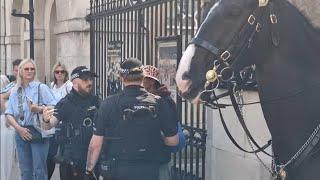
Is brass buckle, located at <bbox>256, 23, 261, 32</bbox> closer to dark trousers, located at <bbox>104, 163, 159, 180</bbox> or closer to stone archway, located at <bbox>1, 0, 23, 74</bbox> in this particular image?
dark trousers, located at <bbox>104, 163, 159, 180</bbox>

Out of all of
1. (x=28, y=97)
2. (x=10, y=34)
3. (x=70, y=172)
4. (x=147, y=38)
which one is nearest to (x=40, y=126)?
(x=28, y=97)

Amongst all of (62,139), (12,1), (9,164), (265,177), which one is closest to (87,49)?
(9,164)

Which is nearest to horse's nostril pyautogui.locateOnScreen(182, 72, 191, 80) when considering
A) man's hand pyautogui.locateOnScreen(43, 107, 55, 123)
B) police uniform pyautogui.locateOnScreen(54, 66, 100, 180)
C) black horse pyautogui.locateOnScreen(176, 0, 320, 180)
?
black horse pyautogui.locateOnScreen(176, 0, 320, 180)

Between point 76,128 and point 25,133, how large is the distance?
153 centimetres

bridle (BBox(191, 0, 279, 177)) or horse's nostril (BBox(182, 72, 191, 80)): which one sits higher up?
bridle (BBox(191, 0, 279, 177))

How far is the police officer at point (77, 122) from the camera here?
19.0ft

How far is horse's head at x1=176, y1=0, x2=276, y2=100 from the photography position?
3115 mm

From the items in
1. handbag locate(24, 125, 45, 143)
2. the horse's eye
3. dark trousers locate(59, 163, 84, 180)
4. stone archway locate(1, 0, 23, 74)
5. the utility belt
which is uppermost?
stone archway locate(1, 0, 23, 74)

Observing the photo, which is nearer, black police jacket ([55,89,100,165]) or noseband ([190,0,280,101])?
noseband ([190,0,280,101])

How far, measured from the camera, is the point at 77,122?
580 centimetres

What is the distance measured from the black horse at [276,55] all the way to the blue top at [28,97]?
438 centimetres

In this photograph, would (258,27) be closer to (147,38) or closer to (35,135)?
(147,38)

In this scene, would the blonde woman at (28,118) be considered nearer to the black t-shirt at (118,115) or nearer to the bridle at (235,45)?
the black t-shirt at (118,115)

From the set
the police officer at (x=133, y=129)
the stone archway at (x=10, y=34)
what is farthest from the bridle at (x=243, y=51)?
the stone archway at (x=10, y=34)
